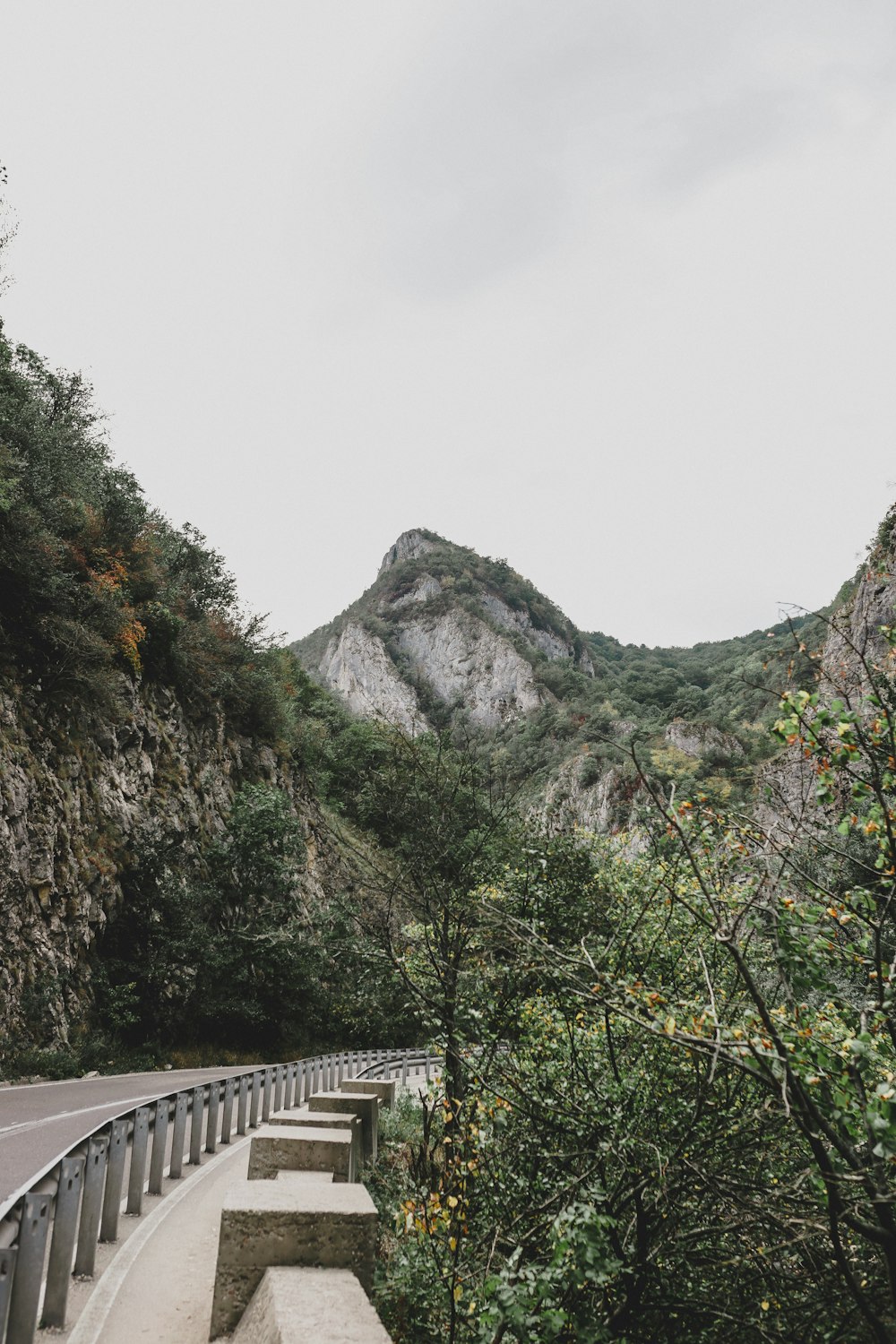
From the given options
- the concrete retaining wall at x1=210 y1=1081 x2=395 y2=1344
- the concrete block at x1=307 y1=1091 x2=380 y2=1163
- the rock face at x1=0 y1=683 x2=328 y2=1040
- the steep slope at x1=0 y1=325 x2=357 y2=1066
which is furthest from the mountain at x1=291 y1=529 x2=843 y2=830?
the concrete retaining wall at x1=210 y1=1081 x2=395 y2=1344

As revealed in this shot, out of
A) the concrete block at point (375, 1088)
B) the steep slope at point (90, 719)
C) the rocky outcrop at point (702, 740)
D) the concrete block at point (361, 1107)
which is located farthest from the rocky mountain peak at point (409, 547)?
the concrete block at point (361, 1107)

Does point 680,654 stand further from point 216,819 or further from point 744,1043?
point 744,1043

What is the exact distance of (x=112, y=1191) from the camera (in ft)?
18.0

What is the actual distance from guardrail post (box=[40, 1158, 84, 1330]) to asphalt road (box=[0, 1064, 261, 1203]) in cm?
80

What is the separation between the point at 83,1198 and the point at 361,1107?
4.08m

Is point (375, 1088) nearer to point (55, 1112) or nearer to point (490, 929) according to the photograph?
point (55, 1112)

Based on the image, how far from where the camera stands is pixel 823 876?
5723 mm

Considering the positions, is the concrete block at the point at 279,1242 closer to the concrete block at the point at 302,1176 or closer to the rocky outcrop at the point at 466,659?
the concrete block at the point at 302,1176

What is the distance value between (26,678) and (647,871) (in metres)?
19.5

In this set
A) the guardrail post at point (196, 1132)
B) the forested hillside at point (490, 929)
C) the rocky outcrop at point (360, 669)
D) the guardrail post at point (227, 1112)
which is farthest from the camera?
the rocky outcrop at point (360, 669)

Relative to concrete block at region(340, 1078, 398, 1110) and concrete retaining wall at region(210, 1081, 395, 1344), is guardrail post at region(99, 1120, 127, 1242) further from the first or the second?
concrete block at region(340, 1078, 398, 1110)

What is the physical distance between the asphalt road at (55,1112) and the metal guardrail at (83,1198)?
21.3 inches

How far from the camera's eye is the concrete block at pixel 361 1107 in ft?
25.7

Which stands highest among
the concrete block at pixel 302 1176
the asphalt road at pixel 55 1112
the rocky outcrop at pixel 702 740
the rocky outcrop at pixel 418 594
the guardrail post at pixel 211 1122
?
the rocky outcrop at pixel 418 594
